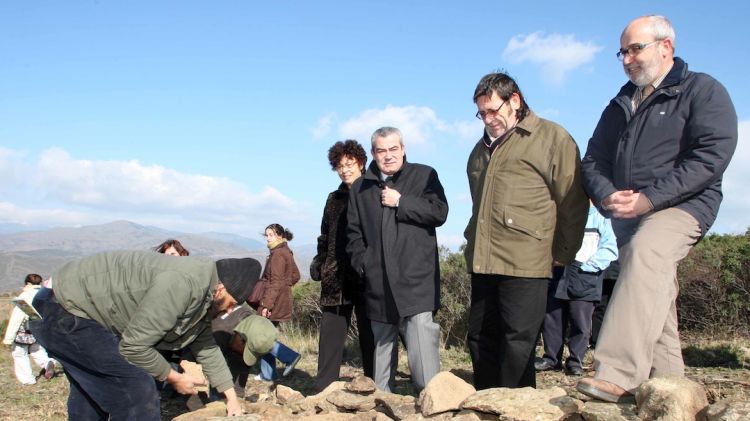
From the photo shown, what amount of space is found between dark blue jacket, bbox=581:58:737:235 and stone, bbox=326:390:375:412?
198 cm

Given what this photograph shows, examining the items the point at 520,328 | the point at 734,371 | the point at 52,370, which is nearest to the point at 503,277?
the point at 520,328

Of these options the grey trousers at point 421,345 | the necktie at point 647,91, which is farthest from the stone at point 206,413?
the necktie at point 647,91

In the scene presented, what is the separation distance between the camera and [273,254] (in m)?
7.94

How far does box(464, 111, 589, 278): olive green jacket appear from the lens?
3754 mm

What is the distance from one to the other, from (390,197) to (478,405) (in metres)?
1.74

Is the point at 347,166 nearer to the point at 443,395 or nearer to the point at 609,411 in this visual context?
the point at 443,395

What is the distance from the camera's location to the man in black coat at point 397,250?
438 centimetres

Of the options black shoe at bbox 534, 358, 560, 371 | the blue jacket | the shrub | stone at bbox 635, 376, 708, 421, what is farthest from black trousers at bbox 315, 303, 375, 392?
the shrub

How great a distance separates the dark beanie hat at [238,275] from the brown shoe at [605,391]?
2.02 m

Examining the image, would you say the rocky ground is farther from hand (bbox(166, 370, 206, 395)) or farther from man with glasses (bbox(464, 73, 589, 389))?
hand (bbox(166, 370, 206, 395))

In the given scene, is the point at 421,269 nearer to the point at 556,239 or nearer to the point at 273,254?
the point at 556,239

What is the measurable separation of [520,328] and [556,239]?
61 centimetres

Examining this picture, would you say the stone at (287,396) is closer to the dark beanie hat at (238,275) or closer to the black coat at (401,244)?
the black coat at (401,244)

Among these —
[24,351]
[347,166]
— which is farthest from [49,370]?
[347,166]
